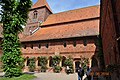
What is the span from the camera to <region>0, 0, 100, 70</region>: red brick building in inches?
998

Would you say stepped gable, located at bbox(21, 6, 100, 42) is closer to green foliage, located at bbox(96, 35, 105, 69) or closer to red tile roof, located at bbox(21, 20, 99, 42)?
red tile roof, located at bbox(21, 20, 99, 42)

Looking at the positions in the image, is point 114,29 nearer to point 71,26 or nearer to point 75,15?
point 71,26

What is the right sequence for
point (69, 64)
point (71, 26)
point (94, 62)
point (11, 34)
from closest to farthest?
point (11, 34) < point (94, 62) < point (69, 64) < point (71, 26)

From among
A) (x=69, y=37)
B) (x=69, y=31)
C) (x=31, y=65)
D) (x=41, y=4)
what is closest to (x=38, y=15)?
(x=41, y=4)

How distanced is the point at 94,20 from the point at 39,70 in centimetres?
1384

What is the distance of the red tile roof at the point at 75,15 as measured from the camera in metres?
31.1

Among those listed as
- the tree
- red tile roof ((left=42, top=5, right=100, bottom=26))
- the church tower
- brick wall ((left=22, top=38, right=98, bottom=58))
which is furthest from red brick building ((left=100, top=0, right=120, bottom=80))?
the church tower

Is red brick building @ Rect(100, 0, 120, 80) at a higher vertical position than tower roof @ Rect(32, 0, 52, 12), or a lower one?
lower

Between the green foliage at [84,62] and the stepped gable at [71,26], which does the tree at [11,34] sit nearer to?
the stepped gable at [71,26]

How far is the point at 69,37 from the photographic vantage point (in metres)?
26.8

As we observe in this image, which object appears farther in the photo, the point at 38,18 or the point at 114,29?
the point at 38,18

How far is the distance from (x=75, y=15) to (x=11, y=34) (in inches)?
667

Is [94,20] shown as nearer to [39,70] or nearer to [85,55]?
[85,55]

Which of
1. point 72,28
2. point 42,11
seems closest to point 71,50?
point 72,28
